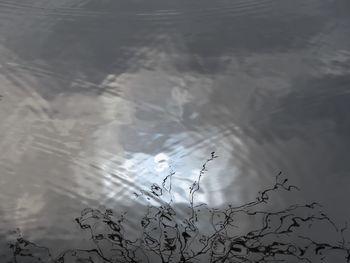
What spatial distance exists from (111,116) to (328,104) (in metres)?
0.28

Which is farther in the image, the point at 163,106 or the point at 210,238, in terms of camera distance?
the point at 163,106

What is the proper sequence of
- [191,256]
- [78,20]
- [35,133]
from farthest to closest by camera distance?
[78,20], [35,133], [191,256]

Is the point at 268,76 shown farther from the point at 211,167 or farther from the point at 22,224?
the point at 22,224

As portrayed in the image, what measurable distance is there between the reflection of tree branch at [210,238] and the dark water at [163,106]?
0.01m

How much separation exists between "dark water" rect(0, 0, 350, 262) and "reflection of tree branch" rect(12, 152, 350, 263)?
0.01 meters

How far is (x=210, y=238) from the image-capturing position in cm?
60

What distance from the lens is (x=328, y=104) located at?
701 mm

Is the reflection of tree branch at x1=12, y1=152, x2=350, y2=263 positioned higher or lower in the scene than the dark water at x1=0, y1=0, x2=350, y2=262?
lower

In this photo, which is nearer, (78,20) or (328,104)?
(328,104)

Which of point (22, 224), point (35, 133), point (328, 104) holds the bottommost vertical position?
point (22, 224)

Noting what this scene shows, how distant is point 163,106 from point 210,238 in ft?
0.65

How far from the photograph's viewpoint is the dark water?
626 millimetres

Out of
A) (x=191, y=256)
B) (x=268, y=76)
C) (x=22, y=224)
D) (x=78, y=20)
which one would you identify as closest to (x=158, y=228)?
(x=191, y=256)

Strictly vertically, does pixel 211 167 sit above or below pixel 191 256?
above
